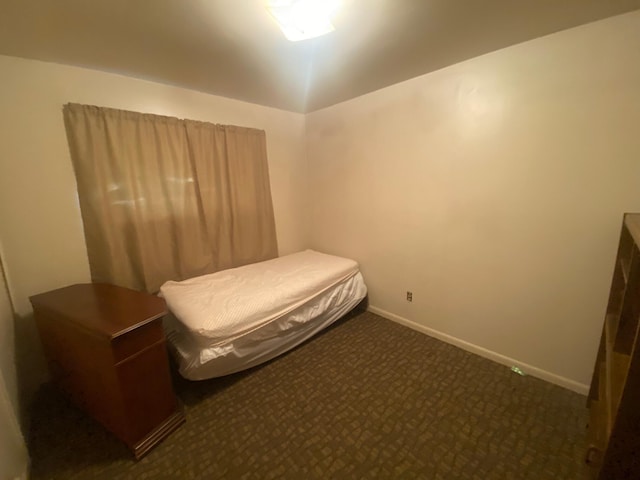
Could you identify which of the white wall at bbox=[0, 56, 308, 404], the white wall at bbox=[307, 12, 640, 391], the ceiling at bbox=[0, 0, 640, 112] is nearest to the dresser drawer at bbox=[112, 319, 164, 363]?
the white wall at bbox=[0, 56, 308, 404]

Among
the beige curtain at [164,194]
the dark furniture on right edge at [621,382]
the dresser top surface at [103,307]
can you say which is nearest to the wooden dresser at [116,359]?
the dresser top surface at [103,307]

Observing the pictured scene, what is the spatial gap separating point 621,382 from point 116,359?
207 centimetres

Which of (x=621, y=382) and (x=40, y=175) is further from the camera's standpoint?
(x=40, y=175)

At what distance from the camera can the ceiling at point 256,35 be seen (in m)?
1.33

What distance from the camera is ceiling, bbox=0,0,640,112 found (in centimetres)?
133

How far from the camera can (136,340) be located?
126 centimetres

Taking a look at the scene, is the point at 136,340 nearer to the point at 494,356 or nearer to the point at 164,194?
the point at 164,194

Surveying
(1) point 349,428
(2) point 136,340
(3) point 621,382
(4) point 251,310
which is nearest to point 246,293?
(4) point 251,310

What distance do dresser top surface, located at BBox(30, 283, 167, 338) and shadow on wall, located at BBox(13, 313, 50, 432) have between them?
0.34 meters

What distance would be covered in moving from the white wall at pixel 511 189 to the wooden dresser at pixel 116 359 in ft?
6.45

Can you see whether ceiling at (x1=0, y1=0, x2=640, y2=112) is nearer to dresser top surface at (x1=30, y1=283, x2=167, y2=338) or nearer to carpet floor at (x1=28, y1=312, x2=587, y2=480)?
dresser top surface at (x1=30, y1=283, x2=167, y2=338)

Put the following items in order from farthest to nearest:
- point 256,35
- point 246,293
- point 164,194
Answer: point 164,194, point 246,293, point 256,35

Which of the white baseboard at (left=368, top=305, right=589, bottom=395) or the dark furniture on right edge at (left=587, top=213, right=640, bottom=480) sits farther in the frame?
the white baseboard at (left=368, top=305, right=589, bottom=395)

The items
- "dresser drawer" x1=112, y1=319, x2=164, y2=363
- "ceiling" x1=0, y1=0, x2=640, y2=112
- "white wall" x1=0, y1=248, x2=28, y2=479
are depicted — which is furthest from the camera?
"ceiling" x1=0, y1=0, x2=640, y2=112
